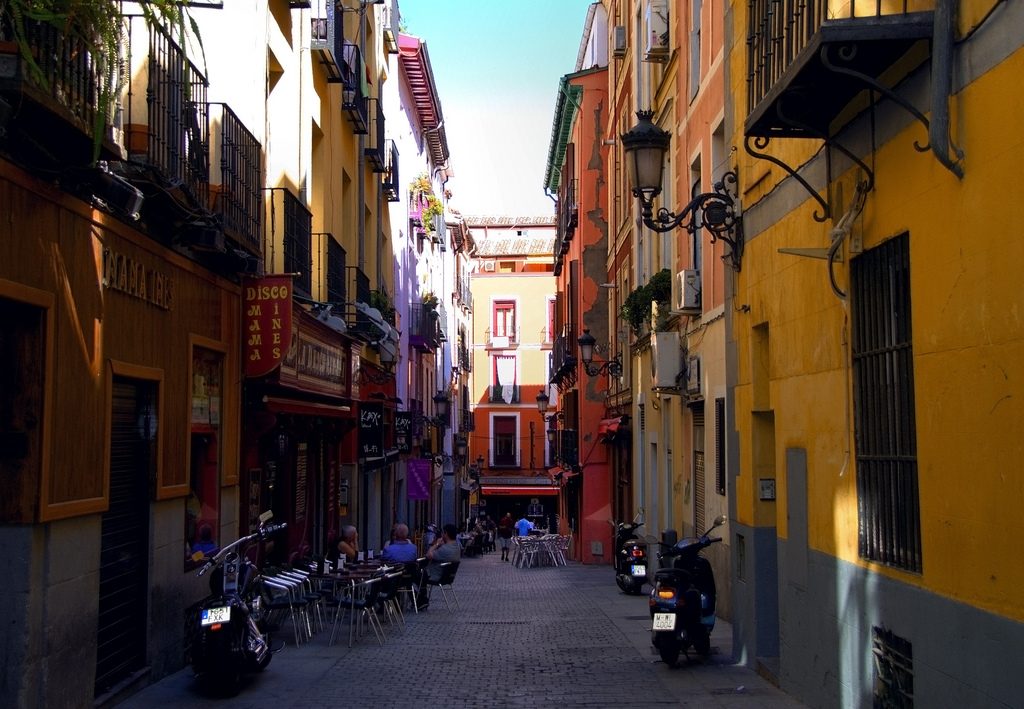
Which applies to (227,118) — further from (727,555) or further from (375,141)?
(375,141)

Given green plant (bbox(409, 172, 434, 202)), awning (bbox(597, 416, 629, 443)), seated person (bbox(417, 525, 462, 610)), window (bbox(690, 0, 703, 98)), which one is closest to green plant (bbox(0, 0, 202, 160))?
window (bbox(690, 0, 703, 98))

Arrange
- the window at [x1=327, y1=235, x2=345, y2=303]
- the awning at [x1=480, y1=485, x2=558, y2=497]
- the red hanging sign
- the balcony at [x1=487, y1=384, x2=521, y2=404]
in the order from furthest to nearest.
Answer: the balcony at [x1=487, y1=384, x2=521, y2=404] < the awning at [x1=480, y1=485, x2=558, y2=497] < the window at [x1=327, y1=235, x2=345, y2=303] < the red hanging sign

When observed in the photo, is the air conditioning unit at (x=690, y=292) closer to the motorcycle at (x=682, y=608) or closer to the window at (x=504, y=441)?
the motorcycle at (x=682, y=608)

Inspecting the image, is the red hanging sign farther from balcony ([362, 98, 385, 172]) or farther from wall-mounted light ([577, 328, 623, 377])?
wall-mounted light ([577, 328, 623, 377])

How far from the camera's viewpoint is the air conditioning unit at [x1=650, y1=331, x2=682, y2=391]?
59.8ft

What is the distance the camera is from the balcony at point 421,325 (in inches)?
1395

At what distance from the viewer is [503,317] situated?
223 ft

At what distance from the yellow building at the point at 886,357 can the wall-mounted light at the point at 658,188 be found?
1.35ft

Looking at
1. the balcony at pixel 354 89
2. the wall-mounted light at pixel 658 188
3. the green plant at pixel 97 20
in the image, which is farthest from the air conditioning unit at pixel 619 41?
the green plant at pixel 97 20

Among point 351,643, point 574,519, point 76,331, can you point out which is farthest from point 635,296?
point 574,519

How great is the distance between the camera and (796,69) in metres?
7.05

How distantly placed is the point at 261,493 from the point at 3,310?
7.65 m

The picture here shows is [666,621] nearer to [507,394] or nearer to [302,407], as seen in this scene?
[302,407]

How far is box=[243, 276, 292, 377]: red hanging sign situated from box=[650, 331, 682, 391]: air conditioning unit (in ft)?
23.3
